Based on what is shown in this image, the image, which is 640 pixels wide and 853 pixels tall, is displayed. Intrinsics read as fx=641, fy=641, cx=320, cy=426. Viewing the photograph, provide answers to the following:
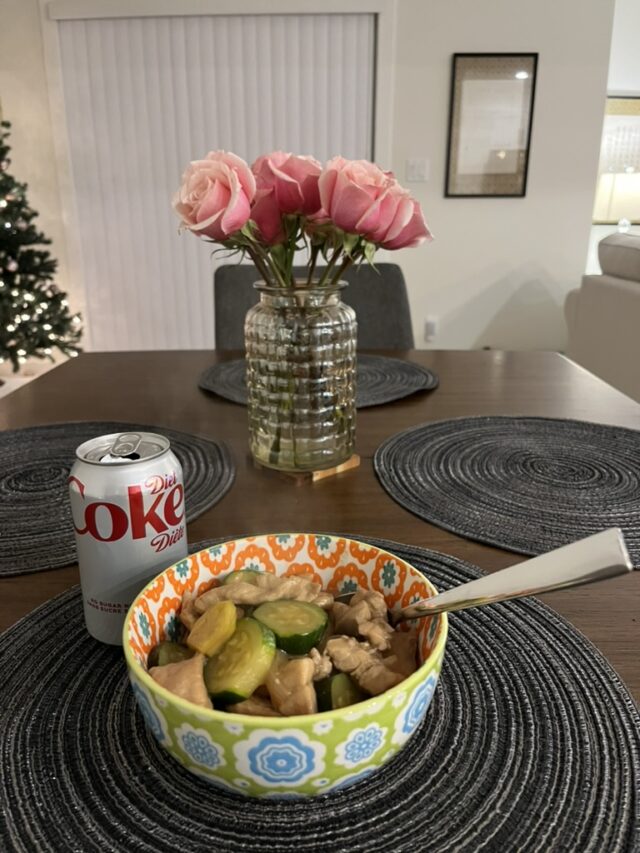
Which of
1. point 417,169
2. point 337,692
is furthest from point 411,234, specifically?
point 417,169

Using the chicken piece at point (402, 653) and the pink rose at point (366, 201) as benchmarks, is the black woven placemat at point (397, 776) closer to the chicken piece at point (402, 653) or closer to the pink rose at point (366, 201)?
the chicken piece at point (402, 653)

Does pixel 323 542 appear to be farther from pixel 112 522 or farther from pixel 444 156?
pixel 444 156

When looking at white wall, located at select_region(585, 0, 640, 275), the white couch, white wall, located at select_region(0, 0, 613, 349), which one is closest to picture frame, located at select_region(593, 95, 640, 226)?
white wall, located at select_region(585, 0, 640, 275)

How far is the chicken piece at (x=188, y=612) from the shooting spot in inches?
16.5

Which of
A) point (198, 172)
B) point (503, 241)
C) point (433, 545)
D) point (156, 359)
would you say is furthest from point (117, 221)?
point (433, 545)

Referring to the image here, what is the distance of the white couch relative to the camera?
2.27 metres

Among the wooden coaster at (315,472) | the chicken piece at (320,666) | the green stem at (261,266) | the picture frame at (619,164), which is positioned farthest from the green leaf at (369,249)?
the picture frame at (619,164)

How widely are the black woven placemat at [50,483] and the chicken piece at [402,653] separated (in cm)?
33

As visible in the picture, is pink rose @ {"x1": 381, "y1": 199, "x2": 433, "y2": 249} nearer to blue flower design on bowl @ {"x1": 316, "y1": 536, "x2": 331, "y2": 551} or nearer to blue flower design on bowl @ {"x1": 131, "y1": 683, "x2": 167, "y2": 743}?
blue flower design on bowl @ {"x1": 316, "y1": 536, "x2": 331, "y2": 551}

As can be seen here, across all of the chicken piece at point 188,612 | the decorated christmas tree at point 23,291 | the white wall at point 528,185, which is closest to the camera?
the chicken piece at point 188,612

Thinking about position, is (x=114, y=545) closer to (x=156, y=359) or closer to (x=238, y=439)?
(x=238, y=439)

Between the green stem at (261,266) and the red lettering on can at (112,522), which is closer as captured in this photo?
the red lettering on can at (112,522)

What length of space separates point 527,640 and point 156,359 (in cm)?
109

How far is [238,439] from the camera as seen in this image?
91cm
